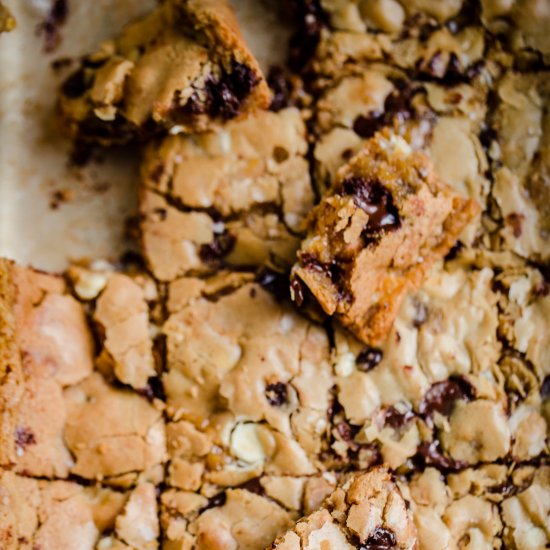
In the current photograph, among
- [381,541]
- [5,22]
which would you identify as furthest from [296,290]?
[5,22]

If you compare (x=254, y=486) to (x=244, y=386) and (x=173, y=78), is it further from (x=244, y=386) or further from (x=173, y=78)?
(x=173, y=78)

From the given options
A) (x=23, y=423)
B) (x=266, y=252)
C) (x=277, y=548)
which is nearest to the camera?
(x=277, y=548)

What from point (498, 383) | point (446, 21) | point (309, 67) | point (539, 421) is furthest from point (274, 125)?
point (539, 421)

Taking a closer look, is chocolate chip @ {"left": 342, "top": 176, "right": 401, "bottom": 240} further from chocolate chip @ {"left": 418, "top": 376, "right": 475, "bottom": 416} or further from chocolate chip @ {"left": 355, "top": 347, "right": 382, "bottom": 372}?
chocolate chip @ {"left": 418, "top": 376, "right": 475, "bottom": 416}

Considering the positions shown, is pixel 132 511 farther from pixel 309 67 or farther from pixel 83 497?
pixel 309 67

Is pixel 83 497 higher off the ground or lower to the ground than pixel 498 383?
lower

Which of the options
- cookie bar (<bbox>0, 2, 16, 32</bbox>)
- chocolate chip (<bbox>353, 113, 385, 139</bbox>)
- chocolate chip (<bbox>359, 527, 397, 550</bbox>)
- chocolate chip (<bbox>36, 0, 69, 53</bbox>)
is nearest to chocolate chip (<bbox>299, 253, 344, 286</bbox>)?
chocolate chip (<bbox>353, 113, 385, 139</bbox>)
